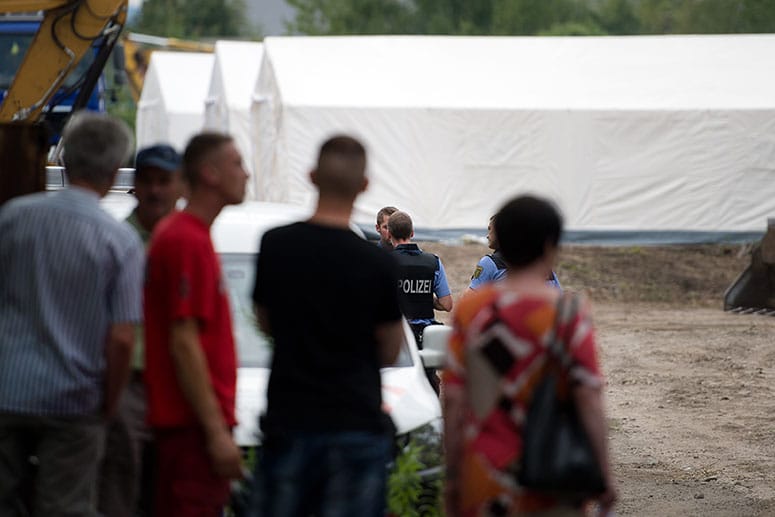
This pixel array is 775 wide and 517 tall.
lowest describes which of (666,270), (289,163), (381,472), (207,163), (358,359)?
(381,472)

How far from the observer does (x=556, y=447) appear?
13.7 feet

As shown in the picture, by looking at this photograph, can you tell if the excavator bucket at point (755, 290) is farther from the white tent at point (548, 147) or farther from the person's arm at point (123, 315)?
the person's arm at point (123, 315)

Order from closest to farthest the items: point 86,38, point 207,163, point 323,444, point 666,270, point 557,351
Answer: point 557,351 → point 323,444 → point 207,163 → point 86,38 → point 666,270

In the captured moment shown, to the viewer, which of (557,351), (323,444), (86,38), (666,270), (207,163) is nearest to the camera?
(557,351)

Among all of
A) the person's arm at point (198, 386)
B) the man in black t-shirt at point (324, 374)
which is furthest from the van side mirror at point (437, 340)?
the person's arm at point (198, 386)

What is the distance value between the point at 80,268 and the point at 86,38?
12015mm

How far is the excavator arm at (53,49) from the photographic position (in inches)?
618

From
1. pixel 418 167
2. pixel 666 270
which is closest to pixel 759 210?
pixel 666 270

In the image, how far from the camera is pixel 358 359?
4.64 meters

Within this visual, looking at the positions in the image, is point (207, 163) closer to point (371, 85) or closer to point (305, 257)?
point (305, 257)

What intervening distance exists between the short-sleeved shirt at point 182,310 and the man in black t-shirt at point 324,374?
16 centimetres

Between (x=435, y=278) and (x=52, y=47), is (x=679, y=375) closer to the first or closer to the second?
(x=435, y=278)

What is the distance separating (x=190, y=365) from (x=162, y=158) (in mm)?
1140

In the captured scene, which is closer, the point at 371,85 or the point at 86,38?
the point at 86,38
